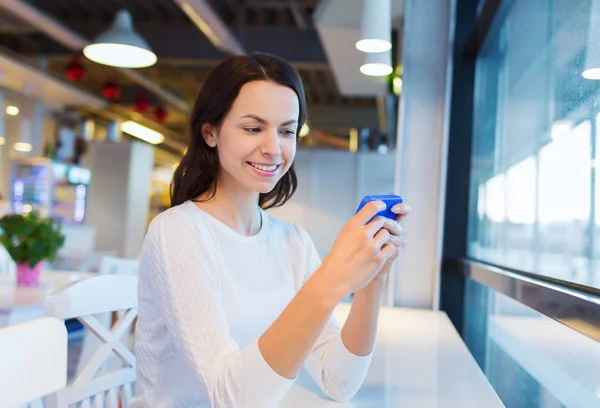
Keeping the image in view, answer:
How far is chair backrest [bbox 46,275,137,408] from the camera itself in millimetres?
1321

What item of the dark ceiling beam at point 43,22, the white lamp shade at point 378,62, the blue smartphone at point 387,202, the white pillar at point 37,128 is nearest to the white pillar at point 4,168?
the white pillar at point 37,128

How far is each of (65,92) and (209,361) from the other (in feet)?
30.4

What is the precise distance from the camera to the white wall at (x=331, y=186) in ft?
31.2

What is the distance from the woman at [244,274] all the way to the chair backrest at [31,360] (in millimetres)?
284

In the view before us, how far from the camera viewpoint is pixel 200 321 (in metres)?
1.07

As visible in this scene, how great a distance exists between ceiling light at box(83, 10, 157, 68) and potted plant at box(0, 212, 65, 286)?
4.42 ft

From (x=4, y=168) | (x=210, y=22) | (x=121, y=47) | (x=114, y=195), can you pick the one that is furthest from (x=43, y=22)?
(x=4, y=168)

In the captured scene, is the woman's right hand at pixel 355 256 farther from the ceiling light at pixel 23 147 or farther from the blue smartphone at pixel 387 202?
the ceiling light at pixel 23 147

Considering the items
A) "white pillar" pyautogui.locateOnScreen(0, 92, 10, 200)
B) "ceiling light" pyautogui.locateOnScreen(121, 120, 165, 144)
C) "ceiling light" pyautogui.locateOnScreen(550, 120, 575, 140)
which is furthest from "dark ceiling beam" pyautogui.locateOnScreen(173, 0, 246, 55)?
"ceiling light" pyautogui.locateOnScreen(121, 120, 165, 144)

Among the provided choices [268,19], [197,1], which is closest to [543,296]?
[197,1]

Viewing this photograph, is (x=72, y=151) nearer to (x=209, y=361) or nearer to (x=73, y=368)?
(x=73, y=368)

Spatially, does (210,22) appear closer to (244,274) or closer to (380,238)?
(244,274)

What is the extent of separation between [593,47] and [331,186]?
8544 mm

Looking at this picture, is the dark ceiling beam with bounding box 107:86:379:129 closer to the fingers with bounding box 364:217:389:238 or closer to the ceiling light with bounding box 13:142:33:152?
the ceiling light with bounding box 13:142:33:152
